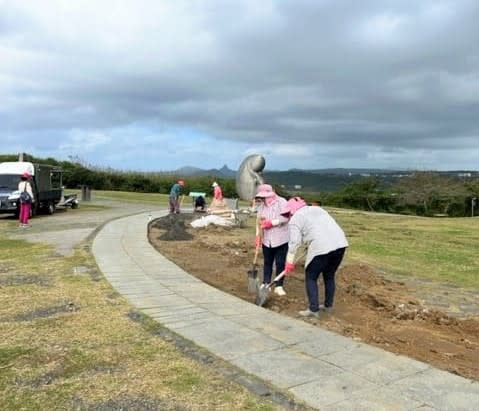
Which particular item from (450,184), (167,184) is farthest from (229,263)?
(450,184)

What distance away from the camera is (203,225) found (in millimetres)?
18859

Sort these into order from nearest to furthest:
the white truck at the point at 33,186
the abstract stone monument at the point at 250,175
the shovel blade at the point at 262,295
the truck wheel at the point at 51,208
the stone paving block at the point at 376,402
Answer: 1. the stone paving block at the point at 376,402
2. the shovel blade at the point at 262,295
3. the white truck at the point at 33,186
4. the truck wheel at the point at 51,208
5. the abstract stone monument at the point at 250,175

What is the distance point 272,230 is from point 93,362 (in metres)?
3.83

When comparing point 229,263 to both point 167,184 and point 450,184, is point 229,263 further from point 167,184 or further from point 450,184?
point 450,184

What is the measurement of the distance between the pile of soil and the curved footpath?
490mm

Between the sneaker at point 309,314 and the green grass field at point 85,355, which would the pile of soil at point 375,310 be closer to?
the sneaker at point 309,314

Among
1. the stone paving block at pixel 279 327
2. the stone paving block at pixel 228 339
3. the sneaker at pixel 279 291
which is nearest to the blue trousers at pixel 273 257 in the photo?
the sneaker at pixel 279 291

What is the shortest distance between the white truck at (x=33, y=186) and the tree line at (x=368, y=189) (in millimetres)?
26693

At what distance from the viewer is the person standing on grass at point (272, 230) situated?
7.73m

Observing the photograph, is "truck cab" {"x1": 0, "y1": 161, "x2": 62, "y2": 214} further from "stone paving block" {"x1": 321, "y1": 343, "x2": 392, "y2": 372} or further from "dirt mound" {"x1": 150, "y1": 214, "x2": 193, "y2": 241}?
"stone paving block" {"x1": 321, "y1": 343, "x2": 392, "y2": 372}

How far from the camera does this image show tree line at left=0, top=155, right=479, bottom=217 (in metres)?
53.7

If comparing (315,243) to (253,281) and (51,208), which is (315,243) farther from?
(51,208)

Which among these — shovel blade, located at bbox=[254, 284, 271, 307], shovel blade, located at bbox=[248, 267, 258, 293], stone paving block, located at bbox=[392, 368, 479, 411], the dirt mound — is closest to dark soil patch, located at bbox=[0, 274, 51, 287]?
shovel blade, located at bbox=[248, 267, 258, 293]

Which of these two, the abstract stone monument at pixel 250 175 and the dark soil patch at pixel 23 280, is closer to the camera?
the dark soil patch at pixel 23 280
